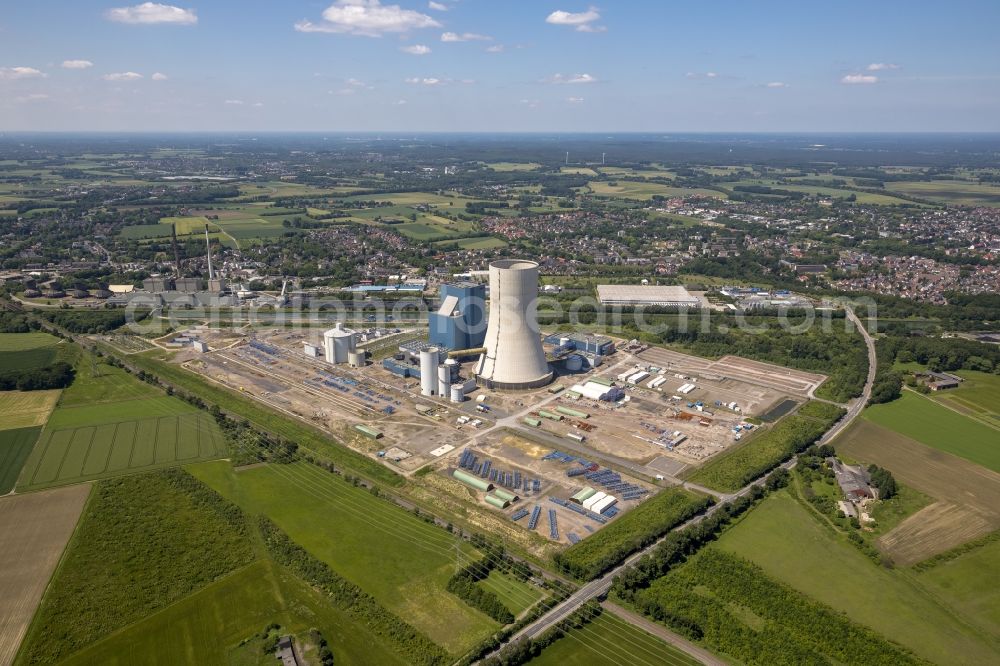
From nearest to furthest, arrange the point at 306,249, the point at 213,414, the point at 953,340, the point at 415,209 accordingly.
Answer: the point at 213,414, the point at 953,340, the point at 306,249, the point at 415,209

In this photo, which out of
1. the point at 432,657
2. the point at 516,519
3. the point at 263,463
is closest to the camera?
the point at 432,657

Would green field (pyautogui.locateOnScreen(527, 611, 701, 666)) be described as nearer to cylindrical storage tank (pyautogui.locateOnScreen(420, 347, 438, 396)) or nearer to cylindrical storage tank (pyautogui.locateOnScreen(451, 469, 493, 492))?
cylindrical storage tank (pyautogui.locateOnScreen(451, 469, 493, 492))

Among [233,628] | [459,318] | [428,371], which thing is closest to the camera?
[233,628]

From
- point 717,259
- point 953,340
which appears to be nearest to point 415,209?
point 717,259

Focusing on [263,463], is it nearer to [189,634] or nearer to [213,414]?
[213,414]

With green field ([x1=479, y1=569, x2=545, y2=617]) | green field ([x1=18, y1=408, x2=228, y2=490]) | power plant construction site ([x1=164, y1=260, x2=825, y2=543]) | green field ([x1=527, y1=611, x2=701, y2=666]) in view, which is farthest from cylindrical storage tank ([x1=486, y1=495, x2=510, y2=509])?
green field ([x1=18, y1=408, x2=228, y2=490])

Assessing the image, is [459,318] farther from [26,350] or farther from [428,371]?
[26,350]

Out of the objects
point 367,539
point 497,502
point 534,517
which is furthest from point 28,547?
point 534,517
